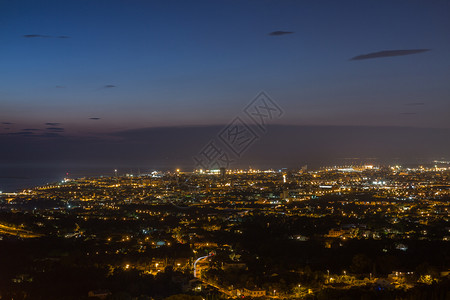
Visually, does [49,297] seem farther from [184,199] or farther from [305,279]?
[184,199]

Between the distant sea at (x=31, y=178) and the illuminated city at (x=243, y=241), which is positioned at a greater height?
the distant sea at (x=31, y=178)

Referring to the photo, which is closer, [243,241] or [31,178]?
[243,241]

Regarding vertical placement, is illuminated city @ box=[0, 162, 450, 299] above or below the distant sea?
below

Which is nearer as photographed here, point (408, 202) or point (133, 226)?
point (133, 226)

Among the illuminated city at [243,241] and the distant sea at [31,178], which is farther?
the distant sea at [31,178]

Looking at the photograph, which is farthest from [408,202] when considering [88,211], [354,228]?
[88,211]

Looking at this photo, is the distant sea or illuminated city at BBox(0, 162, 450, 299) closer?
illuminated city at BBox(0, 162, 450, 299)

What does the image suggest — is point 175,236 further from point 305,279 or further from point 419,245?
point 419,245

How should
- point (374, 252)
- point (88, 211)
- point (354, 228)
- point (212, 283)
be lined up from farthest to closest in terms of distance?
point (88, 211)
point (354, 228)
point (374, 252)
point (212, 283)

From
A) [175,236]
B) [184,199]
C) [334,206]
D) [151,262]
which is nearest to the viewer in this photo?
[151,262]
